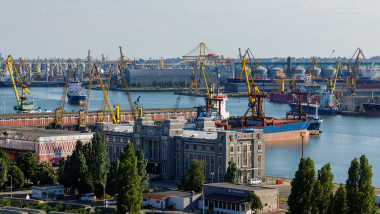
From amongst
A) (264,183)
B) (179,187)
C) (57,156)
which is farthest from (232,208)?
(57,156)

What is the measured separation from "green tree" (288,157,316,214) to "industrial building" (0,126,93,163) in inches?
586

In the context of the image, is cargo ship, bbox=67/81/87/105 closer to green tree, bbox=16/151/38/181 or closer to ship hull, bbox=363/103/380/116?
ship hull, bbox=363/103/380/116

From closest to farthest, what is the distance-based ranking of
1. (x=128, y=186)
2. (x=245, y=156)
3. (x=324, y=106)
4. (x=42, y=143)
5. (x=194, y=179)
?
(x=128, y=186) < (x=194, y=179) < (x=245, y=156) < (x=42, y=143) < (x=324, y=106)

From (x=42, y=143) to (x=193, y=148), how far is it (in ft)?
24.6

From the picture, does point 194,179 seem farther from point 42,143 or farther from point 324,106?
point 324,106

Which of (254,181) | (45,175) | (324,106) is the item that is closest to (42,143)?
(45,175)

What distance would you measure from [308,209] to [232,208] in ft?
11.3

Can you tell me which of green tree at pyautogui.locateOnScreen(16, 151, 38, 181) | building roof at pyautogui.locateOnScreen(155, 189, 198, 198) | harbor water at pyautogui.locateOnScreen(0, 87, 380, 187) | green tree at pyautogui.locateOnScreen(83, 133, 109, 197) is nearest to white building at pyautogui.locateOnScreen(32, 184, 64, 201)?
green tree at pyautogui.locateOnScreen(83, 133, 109, 197)

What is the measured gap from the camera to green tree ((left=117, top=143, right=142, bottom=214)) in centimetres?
2019

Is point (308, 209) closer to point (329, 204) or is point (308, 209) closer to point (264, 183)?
point (329, 204)

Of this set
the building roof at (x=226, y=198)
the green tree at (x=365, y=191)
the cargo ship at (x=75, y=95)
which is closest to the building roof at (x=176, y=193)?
the building roof at (x=226, y=198)

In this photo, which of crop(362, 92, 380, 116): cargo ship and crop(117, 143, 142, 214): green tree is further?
crop(362, 92, 380, 116): cargo ship

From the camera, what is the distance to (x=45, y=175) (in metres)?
Result: 27.0

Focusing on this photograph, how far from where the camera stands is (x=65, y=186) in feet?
85.1
